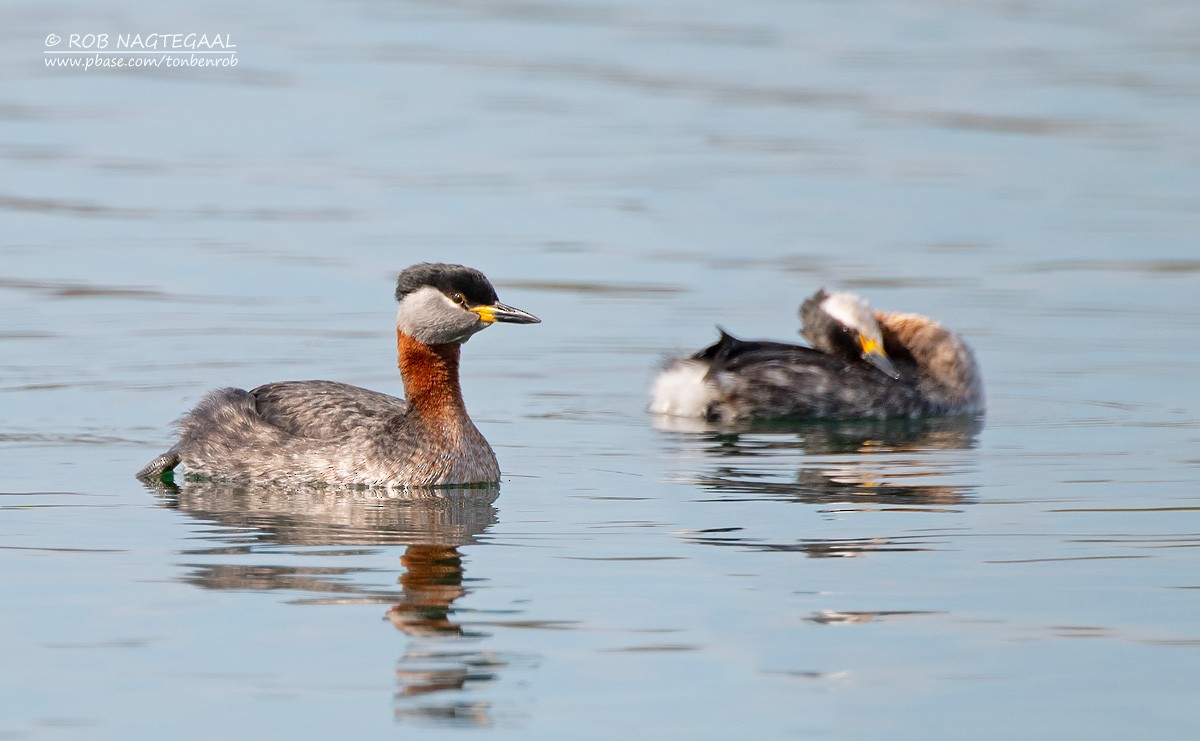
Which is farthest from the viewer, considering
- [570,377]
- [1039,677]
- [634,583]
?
[570,377]

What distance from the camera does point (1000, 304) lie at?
16984mm

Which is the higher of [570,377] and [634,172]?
[634,172]

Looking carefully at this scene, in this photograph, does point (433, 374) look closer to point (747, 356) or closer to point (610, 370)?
point (747, 356)

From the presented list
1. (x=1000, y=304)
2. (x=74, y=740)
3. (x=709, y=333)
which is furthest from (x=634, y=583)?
(x=1000, y=304)

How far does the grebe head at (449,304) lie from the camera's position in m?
10.7

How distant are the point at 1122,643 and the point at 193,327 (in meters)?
9.63

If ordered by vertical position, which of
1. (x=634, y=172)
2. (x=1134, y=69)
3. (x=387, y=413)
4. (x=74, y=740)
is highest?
(x=1134, y=69)

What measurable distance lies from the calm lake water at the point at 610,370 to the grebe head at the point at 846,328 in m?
0.89

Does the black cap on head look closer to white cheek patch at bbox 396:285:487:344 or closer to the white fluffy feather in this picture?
white cheek patch at bbox 396:285:487:344

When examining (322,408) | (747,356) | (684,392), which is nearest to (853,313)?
(747,356)

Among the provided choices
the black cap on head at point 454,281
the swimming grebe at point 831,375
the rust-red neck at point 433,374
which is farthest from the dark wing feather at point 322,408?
the swimming grebe at point 831,375

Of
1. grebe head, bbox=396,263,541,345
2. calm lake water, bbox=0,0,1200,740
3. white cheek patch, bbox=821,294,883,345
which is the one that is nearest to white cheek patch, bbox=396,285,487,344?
grebe head, bbox=396,263,541,345

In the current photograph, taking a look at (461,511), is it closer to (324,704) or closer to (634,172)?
(324,704)

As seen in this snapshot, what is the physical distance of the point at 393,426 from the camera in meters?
11.1
